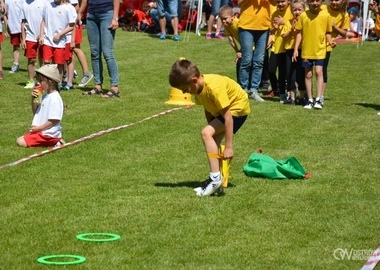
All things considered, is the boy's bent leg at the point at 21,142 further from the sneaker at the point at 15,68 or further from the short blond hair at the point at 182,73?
the sneaker at the point at 15,68

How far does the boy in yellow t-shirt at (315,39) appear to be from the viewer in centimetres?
1493

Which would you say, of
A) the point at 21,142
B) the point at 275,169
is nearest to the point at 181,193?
the point at 275,169

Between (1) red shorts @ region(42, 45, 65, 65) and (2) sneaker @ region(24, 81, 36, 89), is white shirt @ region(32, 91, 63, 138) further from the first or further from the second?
(2) sneaker @ region(24, 81, 36, 89)

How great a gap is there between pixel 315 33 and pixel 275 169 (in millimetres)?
5695

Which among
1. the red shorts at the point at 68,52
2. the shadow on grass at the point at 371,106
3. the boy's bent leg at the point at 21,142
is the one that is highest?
the red shorts at the point at 68,52

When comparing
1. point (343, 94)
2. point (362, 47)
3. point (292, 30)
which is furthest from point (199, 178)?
point (362, 47)

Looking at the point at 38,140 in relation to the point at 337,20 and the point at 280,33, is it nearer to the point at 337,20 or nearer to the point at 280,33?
the point at 280,33

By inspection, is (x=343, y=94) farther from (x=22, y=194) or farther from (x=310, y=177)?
(x=22, y=194)

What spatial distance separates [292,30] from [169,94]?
2541 mm

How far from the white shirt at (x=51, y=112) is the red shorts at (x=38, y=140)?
0.17ft

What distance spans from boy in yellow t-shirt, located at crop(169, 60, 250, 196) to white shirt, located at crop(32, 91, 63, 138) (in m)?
2.83

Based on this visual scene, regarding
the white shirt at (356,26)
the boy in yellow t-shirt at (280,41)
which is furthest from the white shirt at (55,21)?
the white shirt at (356,26)

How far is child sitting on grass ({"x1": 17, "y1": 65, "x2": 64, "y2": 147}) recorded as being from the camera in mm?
11305

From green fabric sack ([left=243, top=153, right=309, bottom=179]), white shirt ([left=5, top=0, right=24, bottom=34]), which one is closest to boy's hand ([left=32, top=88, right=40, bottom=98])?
green fabric sack ([left=243, top=153, right=309, bottom=179])
